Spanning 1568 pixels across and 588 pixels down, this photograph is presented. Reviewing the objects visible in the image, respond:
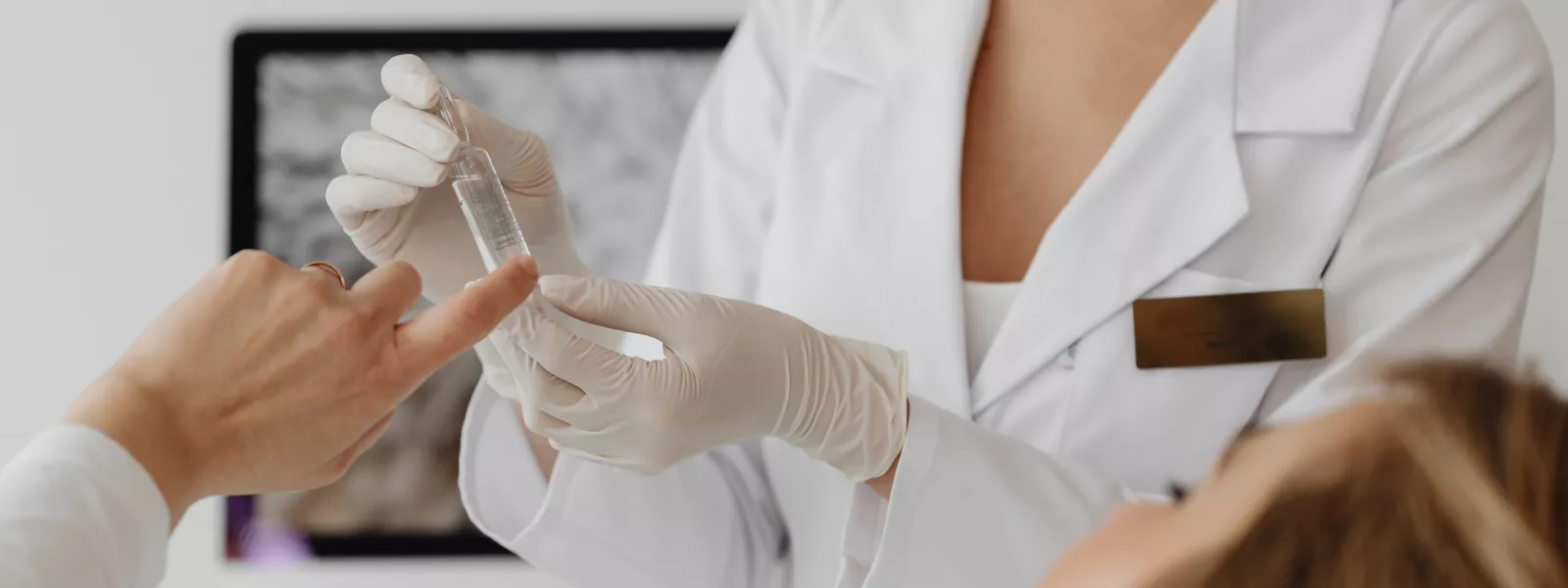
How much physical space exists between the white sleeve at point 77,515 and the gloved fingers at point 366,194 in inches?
12.3

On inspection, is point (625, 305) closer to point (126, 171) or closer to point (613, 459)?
point (613, 459)

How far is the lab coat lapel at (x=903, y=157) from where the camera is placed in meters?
1.00

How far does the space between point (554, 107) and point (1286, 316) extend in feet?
3.69

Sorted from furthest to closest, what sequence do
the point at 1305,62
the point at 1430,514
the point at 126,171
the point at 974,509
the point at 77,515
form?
the point at 126,171 < the point at 1305,62 < the point at 974,509 < the point at 77,515 < the point at 1430,514

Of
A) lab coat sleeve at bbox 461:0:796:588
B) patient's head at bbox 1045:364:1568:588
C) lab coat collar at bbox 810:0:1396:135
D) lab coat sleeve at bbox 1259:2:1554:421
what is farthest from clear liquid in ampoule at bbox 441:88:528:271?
lab coat sleeve at bbox 1259:2:1554:421

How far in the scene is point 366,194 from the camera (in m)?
0.85

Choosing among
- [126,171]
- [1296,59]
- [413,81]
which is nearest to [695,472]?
[413,81]

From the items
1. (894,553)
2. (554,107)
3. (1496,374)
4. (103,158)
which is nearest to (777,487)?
(894,553)

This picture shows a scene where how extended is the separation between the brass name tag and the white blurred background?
0.98 metres

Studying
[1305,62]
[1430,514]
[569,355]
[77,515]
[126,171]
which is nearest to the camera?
[1430,514]

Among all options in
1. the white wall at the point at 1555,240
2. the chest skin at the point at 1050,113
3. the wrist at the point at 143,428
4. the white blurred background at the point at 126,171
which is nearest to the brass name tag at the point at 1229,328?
the chest skin at the point at 1050,113

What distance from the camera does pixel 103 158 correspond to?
1.76 metres

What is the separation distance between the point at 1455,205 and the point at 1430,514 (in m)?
0.61

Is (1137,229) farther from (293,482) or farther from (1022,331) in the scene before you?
(293,482)
